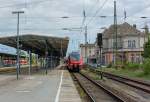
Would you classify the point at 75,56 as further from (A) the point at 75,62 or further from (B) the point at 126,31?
(B) the point at 126,31

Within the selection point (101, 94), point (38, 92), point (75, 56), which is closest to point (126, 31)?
point (75, 56)

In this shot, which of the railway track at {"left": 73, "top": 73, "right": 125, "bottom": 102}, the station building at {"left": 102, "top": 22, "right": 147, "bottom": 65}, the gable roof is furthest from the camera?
the gable roof

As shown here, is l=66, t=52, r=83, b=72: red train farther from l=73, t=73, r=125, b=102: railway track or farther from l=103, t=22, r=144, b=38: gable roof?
l=103, t=22, r=144, b=38: gable roof

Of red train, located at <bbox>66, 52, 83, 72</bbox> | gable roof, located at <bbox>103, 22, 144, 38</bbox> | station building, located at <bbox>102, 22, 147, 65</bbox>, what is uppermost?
gable roof, located at <bbox>103, 22, 144, 38</bbox>

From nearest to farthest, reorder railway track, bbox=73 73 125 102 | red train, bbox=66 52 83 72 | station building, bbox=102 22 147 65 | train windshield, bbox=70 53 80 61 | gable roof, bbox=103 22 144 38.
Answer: railway track, bbox=73 73 125 102 → red train, bbox=66 52 83 72 → train windshield, bbox=70 53 80 61 → station building, bbox=102 22 147 65 → gable roof, bbox=103 22 144 38

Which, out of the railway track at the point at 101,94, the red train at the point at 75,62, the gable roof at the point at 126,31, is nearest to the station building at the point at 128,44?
the gable roof at the point at 126,31

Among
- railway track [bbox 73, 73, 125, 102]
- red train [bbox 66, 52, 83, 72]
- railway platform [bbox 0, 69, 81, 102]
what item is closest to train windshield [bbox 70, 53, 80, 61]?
red train [bbox 66, 52, 83, 72]

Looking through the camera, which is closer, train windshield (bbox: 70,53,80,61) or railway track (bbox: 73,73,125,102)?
railway track (bbox: 73,73,125,102)

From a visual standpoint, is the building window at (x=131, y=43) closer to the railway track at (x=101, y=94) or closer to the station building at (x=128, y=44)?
the station building at (x=128, y=44)

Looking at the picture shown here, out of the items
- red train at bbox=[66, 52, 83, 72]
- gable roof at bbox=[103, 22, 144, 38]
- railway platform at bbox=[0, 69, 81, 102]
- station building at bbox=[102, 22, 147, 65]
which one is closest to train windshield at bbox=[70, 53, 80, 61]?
red train at bbox=[66, 52, 83, 72]

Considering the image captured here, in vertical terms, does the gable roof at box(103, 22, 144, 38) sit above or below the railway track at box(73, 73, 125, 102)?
above

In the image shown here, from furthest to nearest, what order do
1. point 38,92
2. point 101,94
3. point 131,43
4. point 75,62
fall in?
point 131,43, point 75,62, point 101,94, point 38,92

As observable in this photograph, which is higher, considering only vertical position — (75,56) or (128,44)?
(128,44)

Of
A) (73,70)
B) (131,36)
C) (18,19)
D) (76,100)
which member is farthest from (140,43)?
(76,100)
